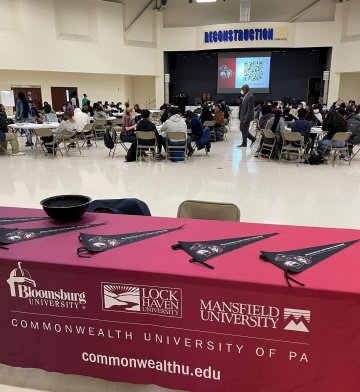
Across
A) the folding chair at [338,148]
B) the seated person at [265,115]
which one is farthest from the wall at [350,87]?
the folding chair at [338,148]

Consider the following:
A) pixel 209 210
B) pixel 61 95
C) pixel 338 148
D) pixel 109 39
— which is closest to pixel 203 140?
pixel 338 148

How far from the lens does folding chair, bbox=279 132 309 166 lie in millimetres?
7863

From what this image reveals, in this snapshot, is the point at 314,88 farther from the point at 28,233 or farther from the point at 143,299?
the point at 143,299

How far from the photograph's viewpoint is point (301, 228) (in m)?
2.05

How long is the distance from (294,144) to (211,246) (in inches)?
276

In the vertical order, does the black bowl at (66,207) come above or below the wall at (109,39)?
below

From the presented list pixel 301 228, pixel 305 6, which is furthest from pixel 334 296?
pixel 305 6

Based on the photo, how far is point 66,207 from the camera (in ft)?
6.91

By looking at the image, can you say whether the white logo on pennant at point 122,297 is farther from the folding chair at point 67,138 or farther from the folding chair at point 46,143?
the folding chair at point 67,138

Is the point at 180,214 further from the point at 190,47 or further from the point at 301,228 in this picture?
the point at 190,47

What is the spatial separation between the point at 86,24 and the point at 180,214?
16.5m

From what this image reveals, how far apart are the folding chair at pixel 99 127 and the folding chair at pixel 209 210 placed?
9.38 meters

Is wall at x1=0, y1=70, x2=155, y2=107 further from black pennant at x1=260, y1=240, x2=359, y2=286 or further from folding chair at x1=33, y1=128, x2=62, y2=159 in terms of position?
black pennant at x1=260, y1=240, x2=359, y2=286

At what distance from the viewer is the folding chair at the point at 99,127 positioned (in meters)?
11.5
